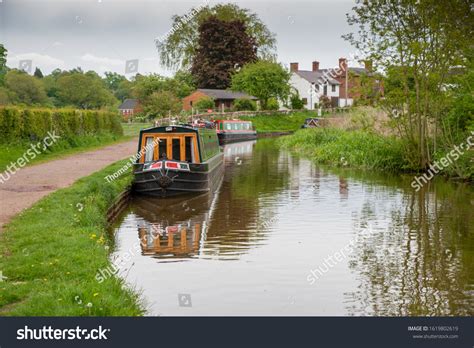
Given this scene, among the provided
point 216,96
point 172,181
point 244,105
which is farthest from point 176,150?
point 216,96

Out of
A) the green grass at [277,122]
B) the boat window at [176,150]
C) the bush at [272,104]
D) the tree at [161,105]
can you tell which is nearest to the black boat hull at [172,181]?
the boat window at [176,150]

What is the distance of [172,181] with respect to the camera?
1775cm

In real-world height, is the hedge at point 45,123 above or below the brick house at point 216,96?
below

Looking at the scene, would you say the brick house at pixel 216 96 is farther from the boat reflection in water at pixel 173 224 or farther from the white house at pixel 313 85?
the boat reflection in water at pixel 173 224

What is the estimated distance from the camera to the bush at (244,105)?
64.3m

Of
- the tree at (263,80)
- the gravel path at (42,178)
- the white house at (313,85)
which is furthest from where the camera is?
the white house at (313,85)

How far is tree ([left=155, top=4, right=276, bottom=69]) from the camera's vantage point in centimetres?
7631

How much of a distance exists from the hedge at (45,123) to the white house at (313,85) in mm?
47395

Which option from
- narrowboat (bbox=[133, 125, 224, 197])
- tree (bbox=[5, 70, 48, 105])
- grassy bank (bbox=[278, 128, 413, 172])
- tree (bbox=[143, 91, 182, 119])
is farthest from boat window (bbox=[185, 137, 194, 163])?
tree (bbox=[5, 70, 48, 105])

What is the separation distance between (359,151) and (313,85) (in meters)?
55.7

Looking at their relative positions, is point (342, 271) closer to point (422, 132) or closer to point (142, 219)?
point (142, 219)

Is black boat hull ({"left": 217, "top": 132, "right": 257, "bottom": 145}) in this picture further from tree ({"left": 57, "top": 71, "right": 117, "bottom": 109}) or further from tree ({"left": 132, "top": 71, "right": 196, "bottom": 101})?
tree ({"left": 57, "top": 71, "right": 117, "bottom": 109})

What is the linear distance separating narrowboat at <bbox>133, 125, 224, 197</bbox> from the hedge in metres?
6.81
